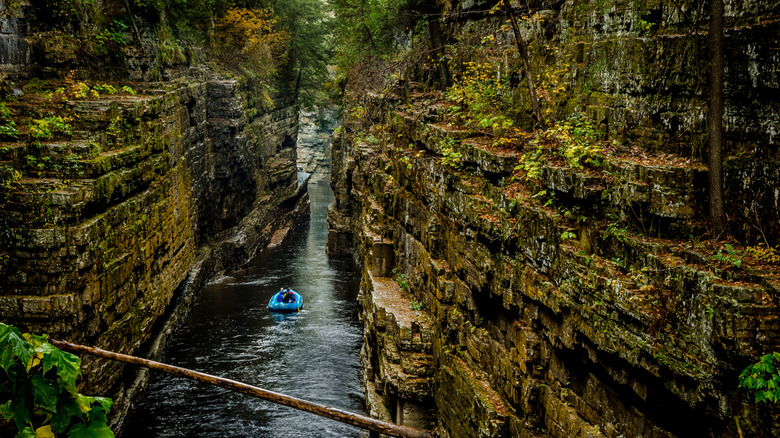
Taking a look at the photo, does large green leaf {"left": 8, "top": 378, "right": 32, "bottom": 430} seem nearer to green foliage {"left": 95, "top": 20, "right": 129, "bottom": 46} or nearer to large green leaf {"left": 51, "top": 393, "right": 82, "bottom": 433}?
large green leaf {"left": 51, "top": 393, "right": 82, "bottom": 433}

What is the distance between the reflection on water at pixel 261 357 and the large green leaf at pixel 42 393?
51.1ft

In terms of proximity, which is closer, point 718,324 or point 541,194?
point 718,324

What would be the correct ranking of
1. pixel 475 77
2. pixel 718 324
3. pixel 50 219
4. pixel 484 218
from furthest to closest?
pixel 475 77
pixel 50 219
pixel 484 218
pixel 718 324

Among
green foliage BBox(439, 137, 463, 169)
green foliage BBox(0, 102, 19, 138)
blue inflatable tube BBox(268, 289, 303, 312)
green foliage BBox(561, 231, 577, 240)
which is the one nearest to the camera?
green foliage BBox(561, 231, 577, 240)

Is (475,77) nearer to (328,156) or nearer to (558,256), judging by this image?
(558,256)

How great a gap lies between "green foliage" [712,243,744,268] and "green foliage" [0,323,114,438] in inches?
249

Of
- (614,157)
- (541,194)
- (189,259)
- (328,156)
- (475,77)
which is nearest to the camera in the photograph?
(614,157)

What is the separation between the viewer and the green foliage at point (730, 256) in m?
6.69

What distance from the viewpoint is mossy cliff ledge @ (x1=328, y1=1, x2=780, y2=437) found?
21.7 ft

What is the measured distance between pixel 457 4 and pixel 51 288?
1580 cm

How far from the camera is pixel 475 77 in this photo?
57.3ft

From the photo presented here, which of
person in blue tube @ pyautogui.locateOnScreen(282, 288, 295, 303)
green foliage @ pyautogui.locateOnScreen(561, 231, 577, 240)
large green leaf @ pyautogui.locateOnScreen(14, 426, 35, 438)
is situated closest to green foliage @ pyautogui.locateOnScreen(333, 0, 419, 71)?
person in blue tube @ pyautogui.locateOnScreen(282, 288, 295, 303)

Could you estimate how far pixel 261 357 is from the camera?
24.0m

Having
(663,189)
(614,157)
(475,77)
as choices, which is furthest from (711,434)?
(475,77)
